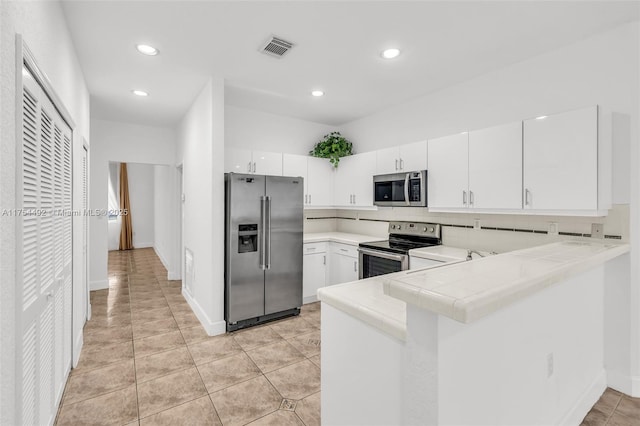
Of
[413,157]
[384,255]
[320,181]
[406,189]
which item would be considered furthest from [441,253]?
[320,181]

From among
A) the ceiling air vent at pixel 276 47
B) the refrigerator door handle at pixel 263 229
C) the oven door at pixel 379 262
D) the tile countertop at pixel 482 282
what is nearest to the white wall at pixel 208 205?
the refrigerator door handle at pixel 263 229

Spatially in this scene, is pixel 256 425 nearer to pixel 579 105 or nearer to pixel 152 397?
pixel 152 397

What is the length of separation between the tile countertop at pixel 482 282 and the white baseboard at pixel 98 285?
17.6ft

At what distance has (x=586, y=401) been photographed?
2.10 metres

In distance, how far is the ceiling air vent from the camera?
255 cm

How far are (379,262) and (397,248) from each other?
0.28 meters

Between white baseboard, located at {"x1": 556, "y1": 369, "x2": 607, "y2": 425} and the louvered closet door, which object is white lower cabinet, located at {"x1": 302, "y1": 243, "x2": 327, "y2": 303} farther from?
white baseboard, located at {"x1": 556, "y1": 369, "x2": 607, "y2": 425}

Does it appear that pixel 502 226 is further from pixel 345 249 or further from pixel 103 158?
pixel 103 158

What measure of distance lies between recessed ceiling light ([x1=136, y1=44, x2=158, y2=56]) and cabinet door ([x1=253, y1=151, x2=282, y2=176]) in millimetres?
1537

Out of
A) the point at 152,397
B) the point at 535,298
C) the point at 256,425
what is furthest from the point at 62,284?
the point at 535,298

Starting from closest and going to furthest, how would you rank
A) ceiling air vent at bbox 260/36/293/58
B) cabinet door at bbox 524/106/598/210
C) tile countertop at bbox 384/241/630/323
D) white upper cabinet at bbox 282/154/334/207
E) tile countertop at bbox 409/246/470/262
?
tile countertop at bbox 384/241/630/323
cabinet door at bbox 524/106/598/210
ceiling air vent at bbox 260/36/293/58
tile countertop at bbox 409/246/470/262
white upper cabinet at bbox 282/154/334/207

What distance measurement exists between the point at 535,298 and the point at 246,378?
209cm

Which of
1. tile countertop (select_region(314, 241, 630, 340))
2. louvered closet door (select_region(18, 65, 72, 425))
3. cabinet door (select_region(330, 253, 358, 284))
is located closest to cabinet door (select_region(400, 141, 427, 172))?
cabinet door (select_region(330, 253, 358, 284))

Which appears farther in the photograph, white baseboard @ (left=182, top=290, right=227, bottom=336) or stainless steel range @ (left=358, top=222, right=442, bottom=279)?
stainless steel range @ (left=358, top=222, right=442, bottom=279)
